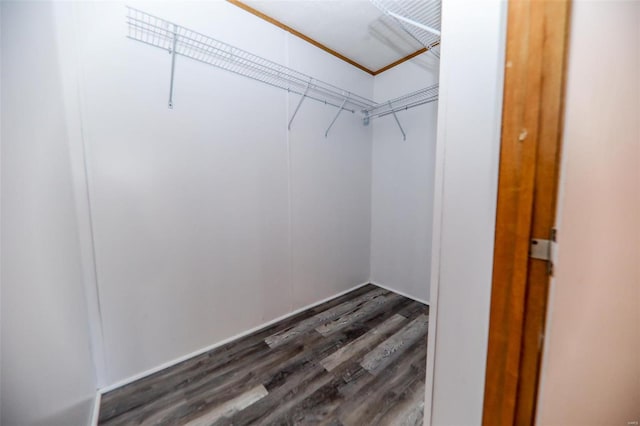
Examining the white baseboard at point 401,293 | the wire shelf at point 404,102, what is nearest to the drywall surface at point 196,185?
the wire shelf at point 404,102

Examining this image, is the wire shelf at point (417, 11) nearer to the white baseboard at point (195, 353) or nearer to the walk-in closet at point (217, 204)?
the walk-in closet at point (217, 204)

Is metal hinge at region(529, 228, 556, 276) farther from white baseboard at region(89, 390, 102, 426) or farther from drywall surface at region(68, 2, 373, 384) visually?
white baseboard at region(89, 390, 102, 426)

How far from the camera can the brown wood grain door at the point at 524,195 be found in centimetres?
54

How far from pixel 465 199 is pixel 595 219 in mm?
347

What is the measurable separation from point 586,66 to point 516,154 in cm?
26

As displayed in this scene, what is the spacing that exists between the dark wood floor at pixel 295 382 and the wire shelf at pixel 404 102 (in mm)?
2165

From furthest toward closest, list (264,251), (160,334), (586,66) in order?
(264,251)
(160,334)
(586,66)

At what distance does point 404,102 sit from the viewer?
2432 mm

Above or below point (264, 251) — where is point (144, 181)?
above

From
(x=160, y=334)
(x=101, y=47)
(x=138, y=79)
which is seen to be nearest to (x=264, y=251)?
(x=160, y=334)

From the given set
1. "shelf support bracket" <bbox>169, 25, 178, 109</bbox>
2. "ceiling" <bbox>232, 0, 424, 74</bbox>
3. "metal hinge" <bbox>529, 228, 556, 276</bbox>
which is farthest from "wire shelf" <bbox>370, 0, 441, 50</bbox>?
"metal hinge" <bbox>529, 228, 556, 276</bbox>

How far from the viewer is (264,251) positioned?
6.42 ft

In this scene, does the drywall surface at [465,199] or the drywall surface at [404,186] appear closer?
the drywall surface at [465,199]

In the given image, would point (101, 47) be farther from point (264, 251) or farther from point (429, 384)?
point (429, 384)
